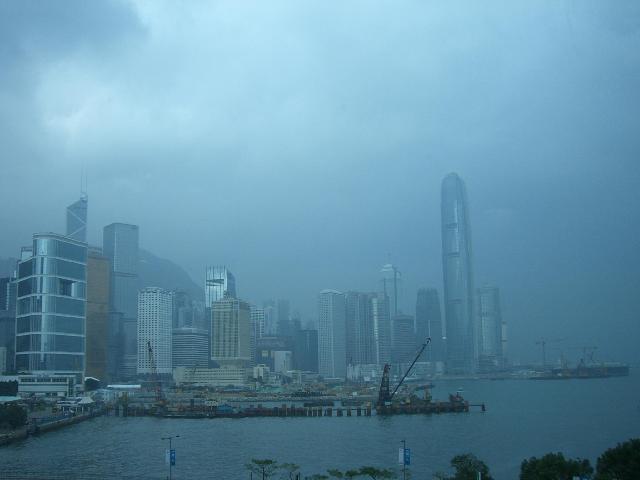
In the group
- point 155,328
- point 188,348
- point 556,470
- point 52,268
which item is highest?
point 52,268

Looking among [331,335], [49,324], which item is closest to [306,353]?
[331,335]

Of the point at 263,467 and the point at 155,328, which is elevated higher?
the point at 155,328

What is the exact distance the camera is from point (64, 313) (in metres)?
60.4

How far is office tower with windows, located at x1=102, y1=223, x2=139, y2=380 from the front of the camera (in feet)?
314

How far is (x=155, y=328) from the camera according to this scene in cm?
9519

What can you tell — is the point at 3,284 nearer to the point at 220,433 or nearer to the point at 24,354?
the point at 24,354

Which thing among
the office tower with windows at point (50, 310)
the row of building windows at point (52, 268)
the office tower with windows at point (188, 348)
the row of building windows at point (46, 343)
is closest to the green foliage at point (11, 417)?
the office tower with windows at point (50, 310)

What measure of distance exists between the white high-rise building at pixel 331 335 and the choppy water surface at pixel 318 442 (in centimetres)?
6372

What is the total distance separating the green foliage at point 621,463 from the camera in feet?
36.8

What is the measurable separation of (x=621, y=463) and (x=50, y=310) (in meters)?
54.5

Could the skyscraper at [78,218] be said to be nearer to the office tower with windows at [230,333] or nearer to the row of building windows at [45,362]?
the office tower with windows at [230,333]

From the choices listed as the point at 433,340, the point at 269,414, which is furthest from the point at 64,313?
the point at 433,340

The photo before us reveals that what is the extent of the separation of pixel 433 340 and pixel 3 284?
205ft

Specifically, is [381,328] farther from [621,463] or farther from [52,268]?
[621,463]
